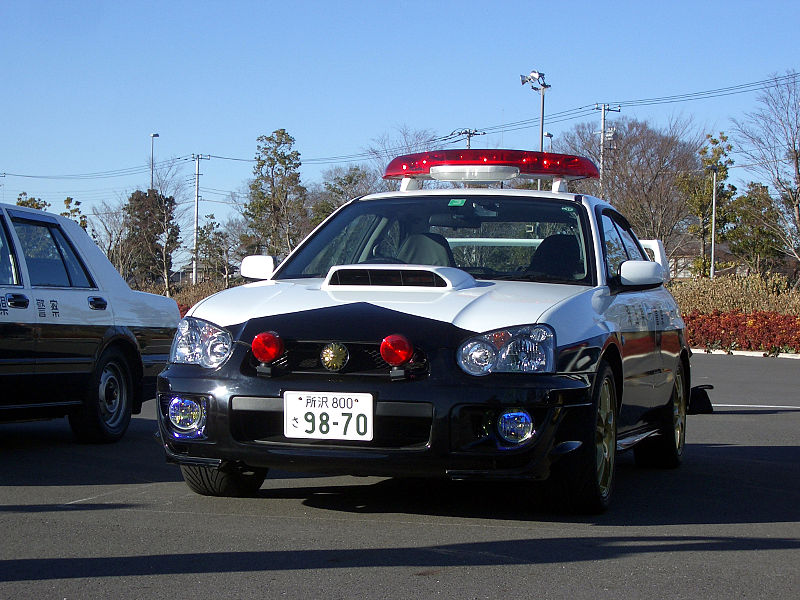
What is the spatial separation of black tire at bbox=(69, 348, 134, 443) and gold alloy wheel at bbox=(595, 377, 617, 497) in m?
4.00

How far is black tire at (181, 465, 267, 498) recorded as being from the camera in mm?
5711

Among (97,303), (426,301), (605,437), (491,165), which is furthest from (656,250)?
(97,303)

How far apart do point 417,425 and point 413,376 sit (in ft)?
0.73

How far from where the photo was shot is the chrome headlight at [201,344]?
5.22 meters

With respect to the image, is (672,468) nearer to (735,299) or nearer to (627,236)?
(627,236)

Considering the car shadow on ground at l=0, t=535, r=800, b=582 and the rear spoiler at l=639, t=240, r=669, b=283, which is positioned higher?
the rear spoiler at l=639, t=240, r=669, b=283

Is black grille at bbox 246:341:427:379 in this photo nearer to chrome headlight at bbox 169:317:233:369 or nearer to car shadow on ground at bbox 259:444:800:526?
chrome headlight at bbox 169:317:233:369

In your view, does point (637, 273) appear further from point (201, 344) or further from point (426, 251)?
point (201, 344)

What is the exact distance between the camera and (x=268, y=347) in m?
5.07

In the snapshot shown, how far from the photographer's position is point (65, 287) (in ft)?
26.8

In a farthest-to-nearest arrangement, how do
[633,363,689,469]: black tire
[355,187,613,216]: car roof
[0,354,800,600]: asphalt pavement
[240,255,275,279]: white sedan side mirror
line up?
[633,363,689,469]: black tire
[355,187,613,216]: car roof
[240,255,275,279]: white sedan side mirror
[0,354,800,600]: asphalt pavement

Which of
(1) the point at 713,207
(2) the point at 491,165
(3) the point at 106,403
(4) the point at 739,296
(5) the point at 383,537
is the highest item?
(1) the point at 713,207

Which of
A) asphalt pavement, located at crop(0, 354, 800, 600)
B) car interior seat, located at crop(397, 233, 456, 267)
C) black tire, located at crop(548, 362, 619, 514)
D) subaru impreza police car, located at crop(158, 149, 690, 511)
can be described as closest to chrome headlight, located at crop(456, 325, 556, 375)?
subaru impreza police car, located at crop(158, 149, 690, 511)

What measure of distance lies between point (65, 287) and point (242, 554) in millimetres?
4181
